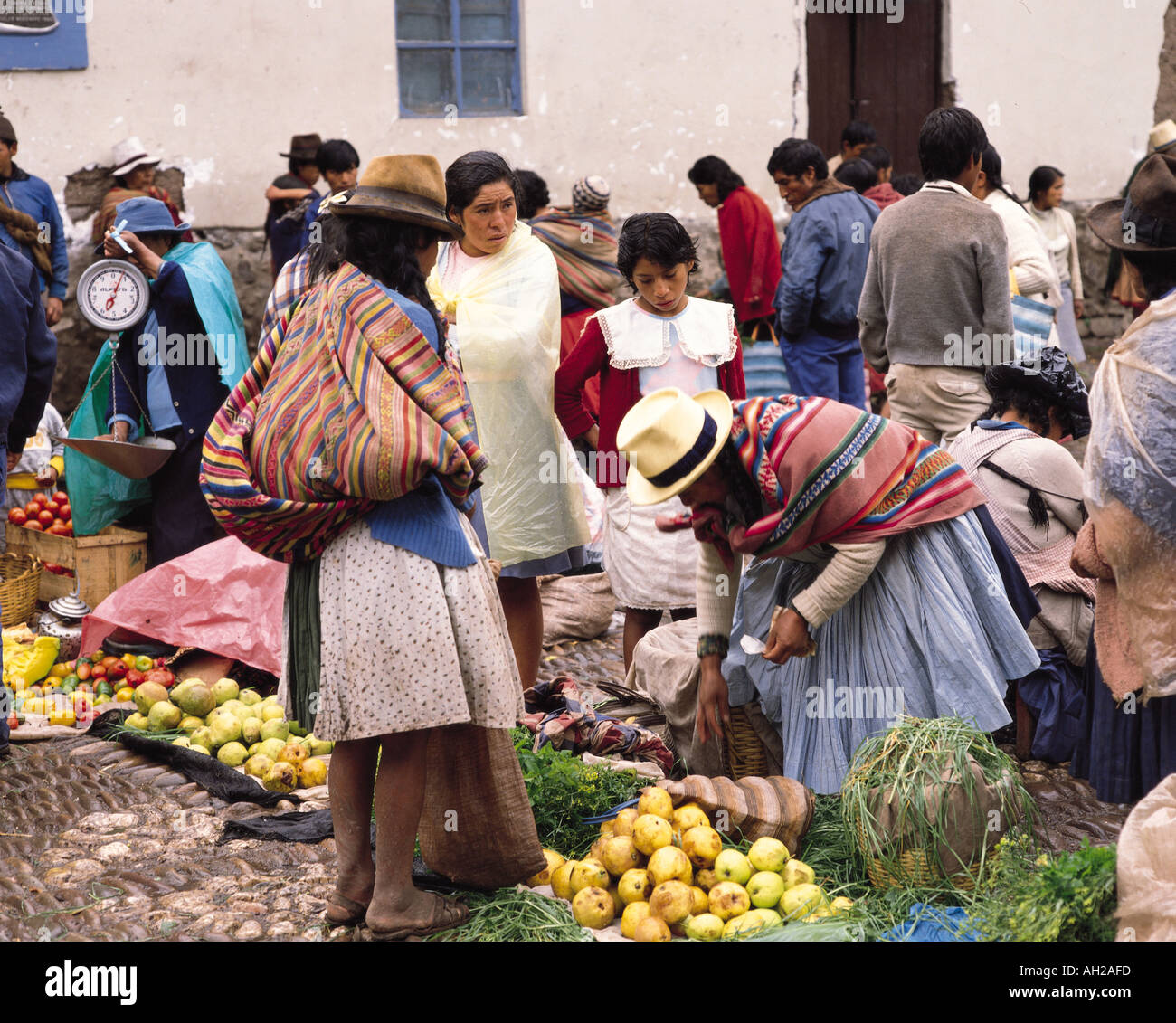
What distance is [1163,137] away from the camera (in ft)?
12.2

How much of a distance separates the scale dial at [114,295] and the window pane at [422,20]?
4.08 metres

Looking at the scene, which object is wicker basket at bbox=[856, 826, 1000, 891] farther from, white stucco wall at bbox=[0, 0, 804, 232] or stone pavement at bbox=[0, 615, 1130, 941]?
white stucco wall at bbox=[0, 0, 804, 232]

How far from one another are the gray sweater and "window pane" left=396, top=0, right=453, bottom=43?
4.76 metres

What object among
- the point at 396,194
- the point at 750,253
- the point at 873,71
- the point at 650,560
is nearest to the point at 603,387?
the point at 650,560

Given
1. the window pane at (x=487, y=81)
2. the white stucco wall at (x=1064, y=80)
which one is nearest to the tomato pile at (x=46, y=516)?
the window pane at (x=487, y=81)

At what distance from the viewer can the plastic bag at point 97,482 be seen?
6258mm

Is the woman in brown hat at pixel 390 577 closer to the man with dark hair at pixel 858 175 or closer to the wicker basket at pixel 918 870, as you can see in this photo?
the wicker basket at pixel 918 870

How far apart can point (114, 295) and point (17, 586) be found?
1.45 m

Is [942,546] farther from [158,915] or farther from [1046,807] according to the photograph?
[158,915]

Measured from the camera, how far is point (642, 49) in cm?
967

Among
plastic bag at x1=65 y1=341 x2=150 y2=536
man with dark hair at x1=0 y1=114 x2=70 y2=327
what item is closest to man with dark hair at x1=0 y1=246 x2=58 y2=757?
plastic bag at x1=65 y1=341 x2=150 y2=536

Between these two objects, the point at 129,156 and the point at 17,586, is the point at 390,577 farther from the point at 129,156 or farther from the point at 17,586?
the point at 129,156

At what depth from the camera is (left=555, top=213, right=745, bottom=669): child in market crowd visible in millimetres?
4758

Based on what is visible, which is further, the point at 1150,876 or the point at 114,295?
the point at 114,295
